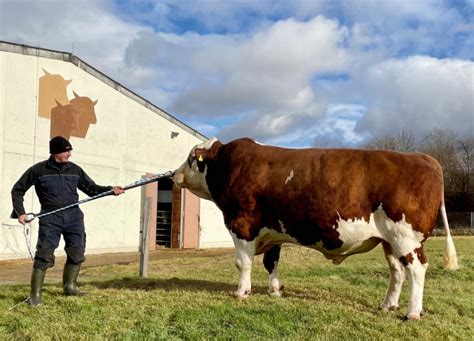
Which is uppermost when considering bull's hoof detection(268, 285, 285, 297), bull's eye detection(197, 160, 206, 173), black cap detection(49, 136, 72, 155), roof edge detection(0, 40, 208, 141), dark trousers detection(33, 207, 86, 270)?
roof edge detection(0, 40, 208, 141)

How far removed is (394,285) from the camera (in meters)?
7.13

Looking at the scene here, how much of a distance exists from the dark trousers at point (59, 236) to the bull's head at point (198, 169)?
5.47 feet

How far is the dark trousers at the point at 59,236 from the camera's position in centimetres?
733

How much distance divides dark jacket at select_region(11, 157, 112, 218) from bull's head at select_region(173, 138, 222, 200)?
1688 mm

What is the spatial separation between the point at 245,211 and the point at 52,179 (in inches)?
107

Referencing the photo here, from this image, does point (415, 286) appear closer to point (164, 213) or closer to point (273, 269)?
point (273, 269)

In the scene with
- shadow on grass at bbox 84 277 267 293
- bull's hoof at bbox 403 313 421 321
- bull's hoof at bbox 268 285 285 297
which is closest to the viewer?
bull's hoof at bbox 403 313 421 321

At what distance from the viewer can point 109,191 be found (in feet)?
26.1

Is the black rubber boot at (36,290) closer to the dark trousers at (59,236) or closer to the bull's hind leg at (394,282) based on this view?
the dark trousers at (59,236)

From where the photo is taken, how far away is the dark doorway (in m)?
28.2

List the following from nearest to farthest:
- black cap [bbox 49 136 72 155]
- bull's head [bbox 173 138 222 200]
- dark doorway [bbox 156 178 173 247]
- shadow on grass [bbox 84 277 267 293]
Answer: black cap [bbox 49 136 72 155]
bull's head [bbox 173 138 222 200]
shadow on grass [bbox 84 277 267 293]
dark doorway [bbox 156 178 173 247]

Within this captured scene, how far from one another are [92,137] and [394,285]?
50.3 feet

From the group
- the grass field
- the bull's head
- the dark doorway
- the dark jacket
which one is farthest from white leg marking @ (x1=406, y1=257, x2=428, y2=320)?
the dark doorway

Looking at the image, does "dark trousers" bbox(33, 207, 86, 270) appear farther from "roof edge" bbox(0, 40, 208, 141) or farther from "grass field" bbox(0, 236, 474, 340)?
"roof edge" bbox(0, 40, 208, 141)
